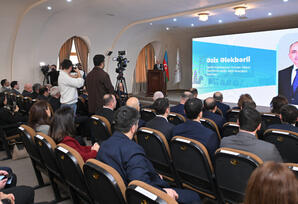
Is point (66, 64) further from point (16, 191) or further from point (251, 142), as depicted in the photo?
point (251, 142)

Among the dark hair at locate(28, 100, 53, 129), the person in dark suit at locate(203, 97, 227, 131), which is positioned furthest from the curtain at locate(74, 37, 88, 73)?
the dark hair at locate(28, 100, 53, 129)

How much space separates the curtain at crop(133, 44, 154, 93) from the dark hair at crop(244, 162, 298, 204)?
44.5ft

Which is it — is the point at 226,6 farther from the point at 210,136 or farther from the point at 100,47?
the point at 210,136

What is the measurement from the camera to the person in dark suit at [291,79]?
8.84 meters

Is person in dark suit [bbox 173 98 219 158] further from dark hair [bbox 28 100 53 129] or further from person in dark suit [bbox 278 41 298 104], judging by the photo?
person in dark suit [bbox 278 41 298 104]

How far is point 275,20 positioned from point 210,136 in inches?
392

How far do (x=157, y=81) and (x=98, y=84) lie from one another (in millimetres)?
7421

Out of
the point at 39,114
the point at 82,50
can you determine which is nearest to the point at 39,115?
the point at 39,114

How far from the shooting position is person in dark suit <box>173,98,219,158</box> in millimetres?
2541

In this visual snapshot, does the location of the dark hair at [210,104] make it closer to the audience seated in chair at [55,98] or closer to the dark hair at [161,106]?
the dark hair at [161,106]

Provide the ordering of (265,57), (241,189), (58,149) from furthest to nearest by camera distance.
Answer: (265,57)
(58,149)
(241,189)

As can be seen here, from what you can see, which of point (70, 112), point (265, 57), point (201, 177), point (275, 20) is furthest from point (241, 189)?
point (275, 20)

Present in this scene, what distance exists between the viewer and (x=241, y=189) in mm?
1989

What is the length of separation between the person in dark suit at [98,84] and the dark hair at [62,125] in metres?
2.17
